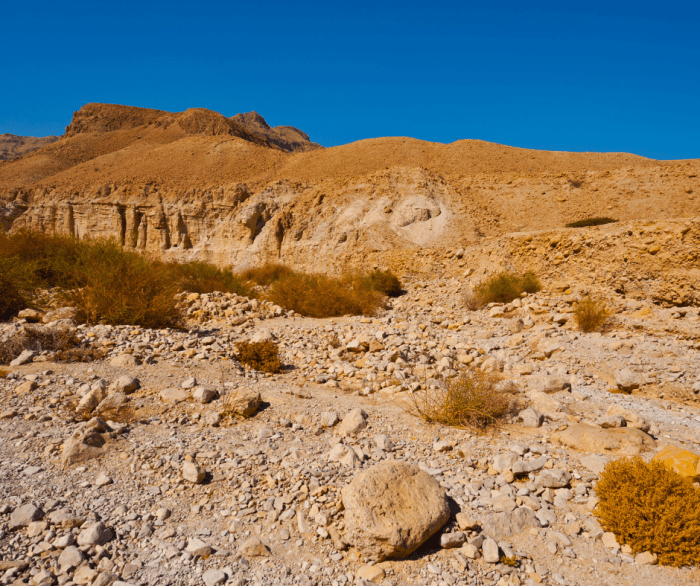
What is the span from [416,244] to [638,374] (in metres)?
14.4

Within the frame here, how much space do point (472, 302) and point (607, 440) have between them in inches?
327

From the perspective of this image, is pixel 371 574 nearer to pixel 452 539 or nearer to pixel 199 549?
pixel 452 539

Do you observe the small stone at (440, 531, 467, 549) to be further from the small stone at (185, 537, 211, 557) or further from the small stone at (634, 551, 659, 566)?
the small stone at (185, 537, 211, 557)

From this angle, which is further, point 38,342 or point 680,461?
point 38,342

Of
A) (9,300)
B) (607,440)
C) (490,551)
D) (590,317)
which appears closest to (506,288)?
(590,317)

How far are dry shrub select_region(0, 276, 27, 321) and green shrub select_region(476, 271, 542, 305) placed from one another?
1095 cm

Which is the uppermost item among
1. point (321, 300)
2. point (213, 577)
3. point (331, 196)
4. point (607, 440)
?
point (331, 196)

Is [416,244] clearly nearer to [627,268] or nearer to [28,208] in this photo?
[627,268]

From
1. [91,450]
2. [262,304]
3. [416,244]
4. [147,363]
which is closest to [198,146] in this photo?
[416,244]

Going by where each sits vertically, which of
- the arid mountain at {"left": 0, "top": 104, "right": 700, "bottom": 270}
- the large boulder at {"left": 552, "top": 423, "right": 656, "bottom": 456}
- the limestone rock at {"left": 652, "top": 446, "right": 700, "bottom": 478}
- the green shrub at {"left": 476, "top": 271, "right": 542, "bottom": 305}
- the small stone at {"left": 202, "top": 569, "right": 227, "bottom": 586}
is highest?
the arid mountain at {"left": 0, "top": 104, "right": 700, "bottom": 270}

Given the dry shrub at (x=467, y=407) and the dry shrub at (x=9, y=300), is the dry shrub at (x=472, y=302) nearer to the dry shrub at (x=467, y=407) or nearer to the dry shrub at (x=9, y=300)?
the dry shrub at (x=467, y=407)

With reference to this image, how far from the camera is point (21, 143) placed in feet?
269

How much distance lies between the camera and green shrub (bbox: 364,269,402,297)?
14.6 meters

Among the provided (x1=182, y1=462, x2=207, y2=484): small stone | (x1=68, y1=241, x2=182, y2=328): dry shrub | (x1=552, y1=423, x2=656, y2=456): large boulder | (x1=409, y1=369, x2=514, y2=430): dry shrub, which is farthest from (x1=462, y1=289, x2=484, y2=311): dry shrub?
(x1=182, y1=462, x2=207, y2=484): small stone
